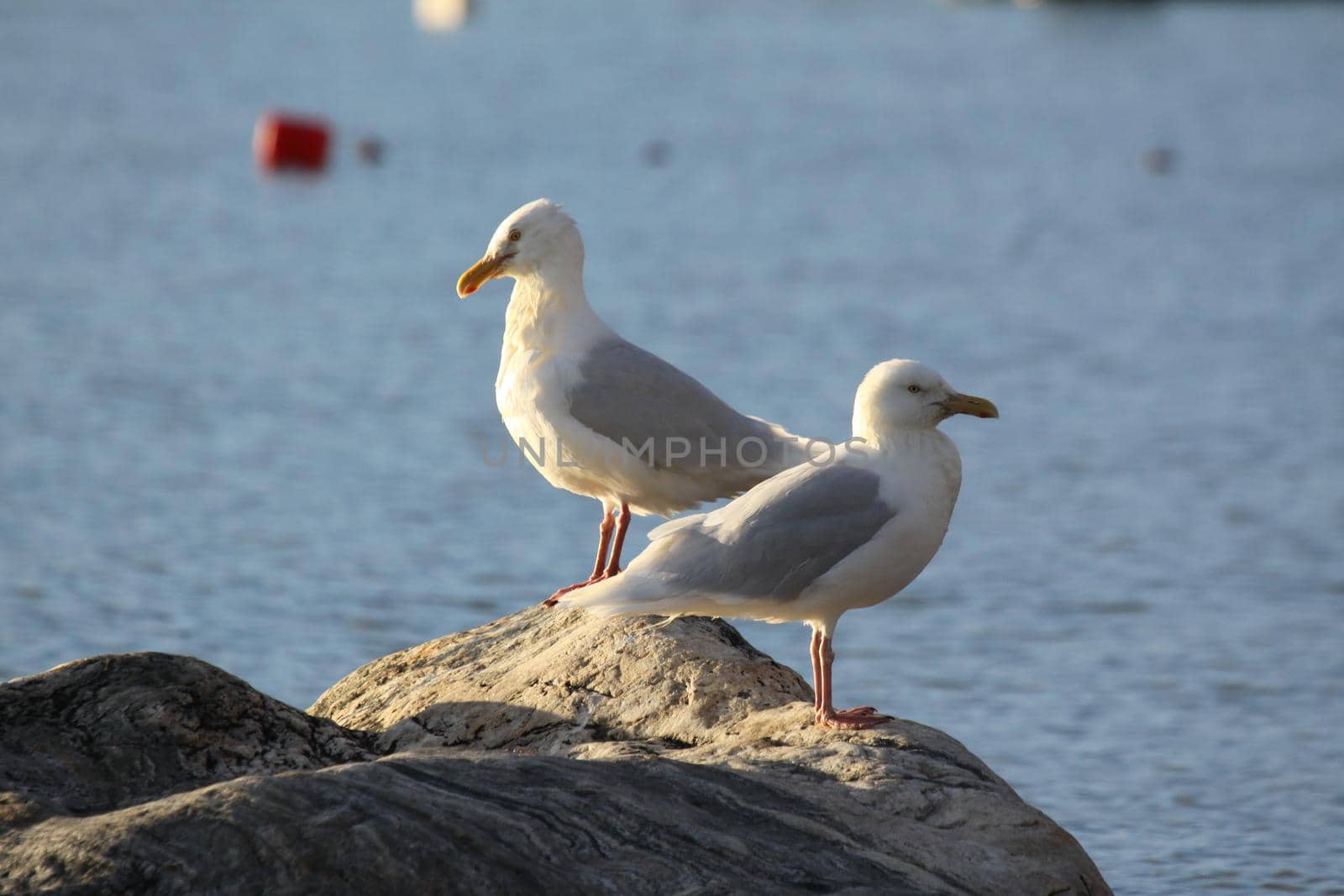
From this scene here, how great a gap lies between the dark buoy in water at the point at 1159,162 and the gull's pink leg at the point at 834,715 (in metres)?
30.7

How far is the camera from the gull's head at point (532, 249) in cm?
781

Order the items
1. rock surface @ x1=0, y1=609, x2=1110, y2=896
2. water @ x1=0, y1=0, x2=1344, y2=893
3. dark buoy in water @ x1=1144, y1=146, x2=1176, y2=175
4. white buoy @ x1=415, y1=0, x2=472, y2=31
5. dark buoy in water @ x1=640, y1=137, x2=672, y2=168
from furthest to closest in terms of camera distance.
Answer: white buoy @ x1=415, y1=0, x2=472, y2=31, dark buoy in water @ x1=640, y1=137, x2=672, y2=168, dark buoy in water @ x1=1144, y1=146, x2=1176, y2=175, water @ x1=0, y1=0, x2=1344, y2=893, rock surface @ x1=0, y1=609, x2=1110, y2=896

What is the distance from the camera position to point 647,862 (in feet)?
16.5

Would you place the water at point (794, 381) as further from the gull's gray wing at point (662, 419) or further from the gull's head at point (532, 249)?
the gull's head at point (532, 249)

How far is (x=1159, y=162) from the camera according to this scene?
35.4m

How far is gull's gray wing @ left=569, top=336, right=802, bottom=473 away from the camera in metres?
7.30

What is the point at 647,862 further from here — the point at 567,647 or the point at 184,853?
the point at 567,647

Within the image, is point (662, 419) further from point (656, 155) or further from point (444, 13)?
point (444, 13)

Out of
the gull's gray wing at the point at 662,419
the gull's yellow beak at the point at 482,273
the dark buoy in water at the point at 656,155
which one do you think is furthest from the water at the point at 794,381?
the gull's yellow beak at the point at 482,273

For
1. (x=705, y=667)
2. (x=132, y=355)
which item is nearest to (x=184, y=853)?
(x=705, y=667)

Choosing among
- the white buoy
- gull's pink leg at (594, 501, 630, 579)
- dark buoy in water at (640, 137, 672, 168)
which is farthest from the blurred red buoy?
the white buoy

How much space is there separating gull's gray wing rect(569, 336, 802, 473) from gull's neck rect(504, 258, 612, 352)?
0.23 m

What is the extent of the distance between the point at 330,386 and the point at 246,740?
41.9ft

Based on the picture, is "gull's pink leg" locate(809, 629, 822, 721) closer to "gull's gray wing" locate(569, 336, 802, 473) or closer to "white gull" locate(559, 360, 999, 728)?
"white gull" locate(559, 360, 999, 728)
